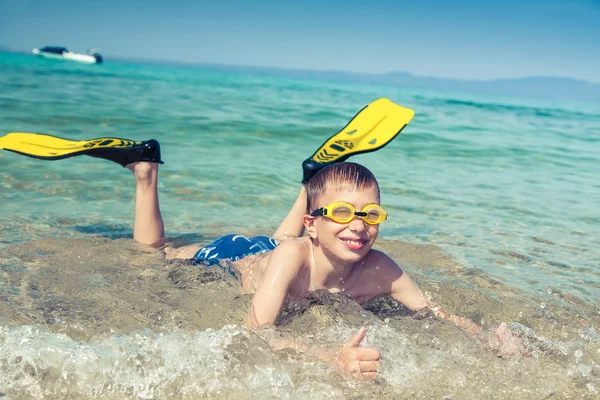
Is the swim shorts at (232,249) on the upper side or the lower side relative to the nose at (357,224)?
lower

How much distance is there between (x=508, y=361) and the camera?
2545mm

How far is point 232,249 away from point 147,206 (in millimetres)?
753

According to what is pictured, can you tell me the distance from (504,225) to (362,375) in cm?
341

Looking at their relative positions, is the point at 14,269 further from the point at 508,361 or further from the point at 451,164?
the point at 451,164

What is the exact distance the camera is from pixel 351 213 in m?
2.76

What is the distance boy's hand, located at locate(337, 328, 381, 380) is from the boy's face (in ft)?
1.92

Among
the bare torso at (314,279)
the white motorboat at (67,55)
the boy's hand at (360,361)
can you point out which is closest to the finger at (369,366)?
the boy's hand at (360,361)

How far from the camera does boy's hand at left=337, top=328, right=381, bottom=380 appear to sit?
7.57ft

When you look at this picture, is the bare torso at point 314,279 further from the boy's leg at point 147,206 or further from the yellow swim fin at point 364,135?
the yellow swim fin at point 364,135

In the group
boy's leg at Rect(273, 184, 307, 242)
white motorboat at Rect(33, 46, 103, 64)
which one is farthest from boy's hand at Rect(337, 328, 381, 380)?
white motorboat at Rect(33, 46, 103, 64)

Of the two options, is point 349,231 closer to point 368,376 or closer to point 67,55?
→ point 368,376

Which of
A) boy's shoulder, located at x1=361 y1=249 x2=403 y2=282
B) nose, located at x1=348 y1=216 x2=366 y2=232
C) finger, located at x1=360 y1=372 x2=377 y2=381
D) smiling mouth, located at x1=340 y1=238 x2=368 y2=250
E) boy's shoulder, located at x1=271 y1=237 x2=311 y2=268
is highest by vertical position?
nose, located at x1=348 y1=216 x2=366 y2=232

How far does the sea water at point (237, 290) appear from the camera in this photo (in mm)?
2279

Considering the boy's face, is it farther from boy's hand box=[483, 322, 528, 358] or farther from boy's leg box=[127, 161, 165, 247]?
boy's leg box=[127, 161, 165, 247]
